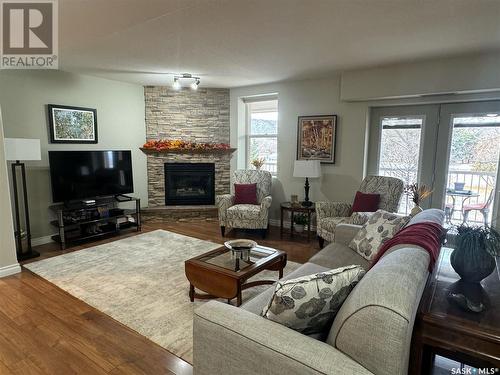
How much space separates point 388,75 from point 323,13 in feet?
6.83

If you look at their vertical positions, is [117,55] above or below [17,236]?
above

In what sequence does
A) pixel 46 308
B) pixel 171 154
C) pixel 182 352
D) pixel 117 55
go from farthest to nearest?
pixel 171 154
pixel 117 55
pixel 46 308
pixel 182 352

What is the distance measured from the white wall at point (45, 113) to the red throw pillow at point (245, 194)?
2033 mm

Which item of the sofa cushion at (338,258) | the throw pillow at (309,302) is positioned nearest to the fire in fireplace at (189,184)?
the sofa cushion at (338,258)

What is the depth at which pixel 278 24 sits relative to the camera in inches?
106

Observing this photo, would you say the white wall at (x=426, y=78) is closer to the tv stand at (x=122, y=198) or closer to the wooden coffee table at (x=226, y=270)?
the wooden coffee table at (x=226, y=270)

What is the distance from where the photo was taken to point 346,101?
459 cm

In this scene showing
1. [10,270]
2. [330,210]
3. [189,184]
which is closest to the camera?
[10,270]

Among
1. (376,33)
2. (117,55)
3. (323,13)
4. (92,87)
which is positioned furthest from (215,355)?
(92,87)

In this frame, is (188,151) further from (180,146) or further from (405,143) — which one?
(405,143)

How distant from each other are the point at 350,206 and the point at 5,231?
166 inches

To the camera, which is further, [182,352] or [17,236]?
[17,236]

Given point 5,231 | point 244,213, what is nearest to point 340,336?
point 244,213

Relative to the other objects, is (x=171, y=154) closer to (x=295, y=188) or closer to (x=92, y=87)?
(x=92, y=87)
